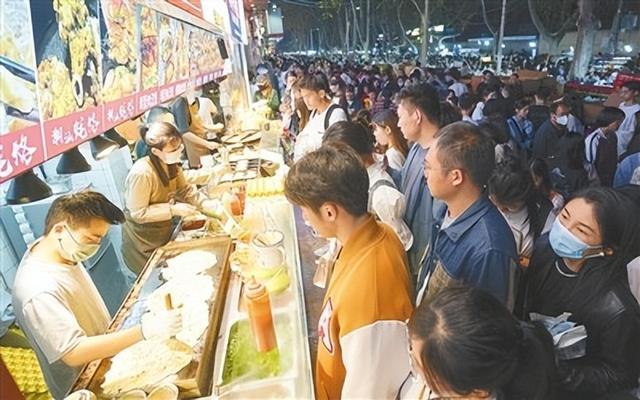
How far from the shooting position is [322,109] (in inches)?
216

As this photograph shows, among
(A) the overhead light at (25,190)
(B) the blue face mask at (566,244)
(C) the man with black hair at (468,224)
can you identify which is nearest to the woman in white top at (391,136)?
(C) the man with black hair at (468,224)

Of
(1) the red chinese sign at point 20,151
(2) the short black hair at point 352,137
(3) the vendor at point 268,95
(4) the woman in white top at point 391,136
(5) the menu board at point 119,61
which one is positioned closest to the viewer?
(1) the red chinese sign at point 20,151

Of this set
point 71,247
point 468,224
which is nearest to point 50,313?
point 71,247

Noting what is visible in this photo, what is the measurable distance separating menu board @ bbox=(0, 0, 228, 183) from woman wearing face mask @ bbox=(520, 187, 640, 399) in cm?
255

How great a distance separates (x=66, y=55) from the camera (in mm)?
1781

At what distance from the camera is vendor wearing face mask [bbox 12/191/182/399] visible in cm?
195

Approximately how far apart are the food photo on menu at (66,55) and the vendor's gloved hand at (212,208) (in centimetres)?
170

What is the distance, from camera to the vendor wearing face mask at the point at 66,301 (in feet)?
6.39

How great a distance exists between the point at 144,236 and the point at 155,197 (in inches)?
17.6

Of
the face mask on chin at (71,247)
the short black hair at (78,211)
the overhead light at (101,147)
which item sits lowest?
the face mask on chin at (71,247)

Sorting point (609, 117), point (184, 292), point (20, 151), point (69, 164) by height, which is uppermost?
point (20, 151)

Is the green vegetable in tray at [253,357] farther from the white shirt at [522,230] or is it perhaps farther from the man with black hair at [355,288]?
the white shirt at [522,230]

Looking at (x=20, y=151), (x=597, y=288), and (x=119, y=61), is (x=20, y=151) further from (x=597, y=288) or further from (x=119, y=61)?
(x=597, y=288)

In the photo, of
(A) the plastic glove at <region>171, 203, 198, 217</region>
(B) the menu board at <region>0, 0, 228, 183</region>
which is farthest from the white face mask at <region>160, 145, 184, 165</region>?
(B) the menu board at <region>0, 0, 228, 183</region>
